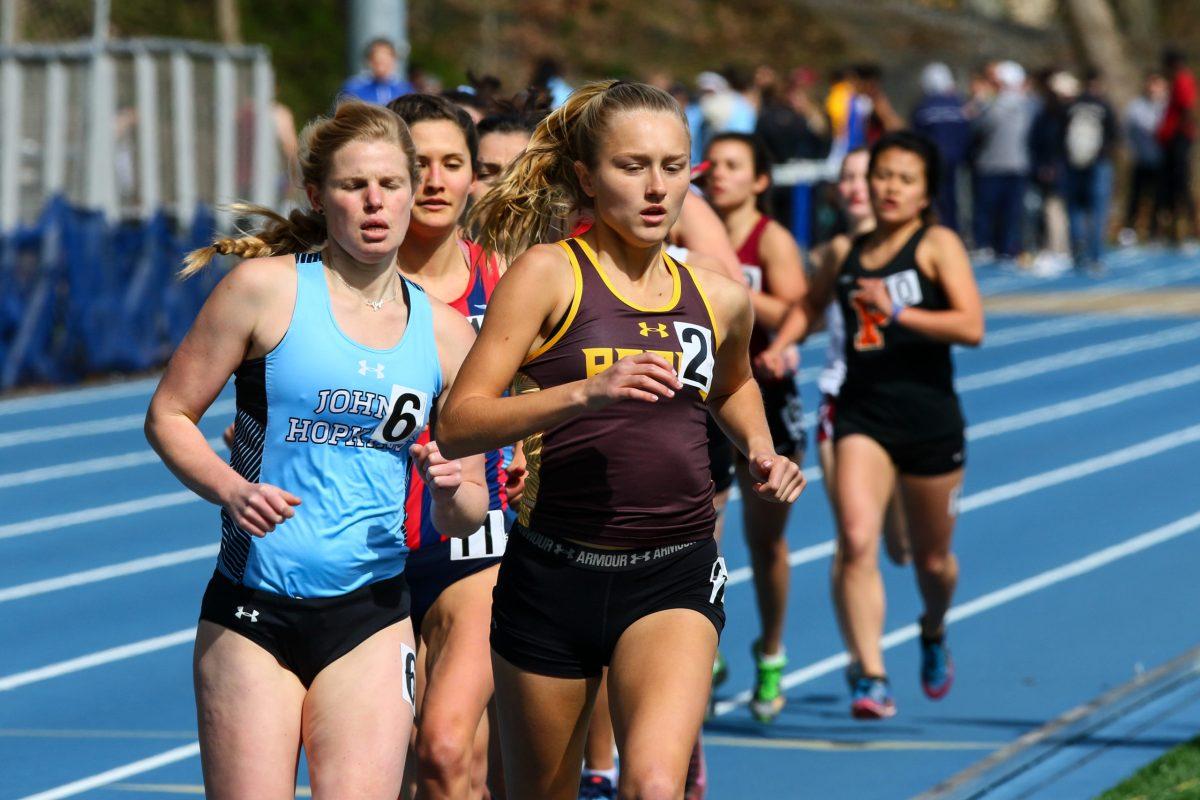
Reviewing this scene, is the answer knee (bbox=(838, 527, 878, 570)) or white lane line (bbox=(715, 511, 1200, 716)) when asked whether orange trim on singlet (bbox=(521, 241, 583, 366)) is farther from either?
white lane line (bbox=(715, 511, 1200, 716))

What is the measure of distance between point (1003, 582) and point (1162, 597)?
2.55 feet

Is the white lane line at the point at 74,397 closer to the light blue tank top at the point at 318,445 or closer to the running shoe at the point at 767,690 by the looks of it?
the running shoe at the point at 767,690

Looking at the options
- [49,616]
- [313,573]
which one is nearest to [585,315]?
[313,573]

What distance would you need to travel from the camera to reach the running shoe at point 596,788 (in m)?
5.72

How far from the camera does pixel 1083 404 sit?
52.7 ft

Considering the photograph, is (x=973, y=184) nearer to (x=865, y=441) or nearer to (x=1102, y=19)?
(x=1102, y=19)

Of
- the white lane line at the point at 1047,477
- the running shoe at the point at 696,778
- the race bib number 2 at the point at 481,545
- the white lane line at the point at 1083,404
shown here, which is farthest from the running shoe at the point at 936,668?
the white lane line at the point at 1083,404

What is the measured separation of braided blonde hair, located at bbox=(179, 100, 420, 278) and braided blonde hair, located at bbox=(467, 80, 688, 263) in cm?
28

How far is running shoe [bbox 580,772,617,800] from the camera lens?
5.72m

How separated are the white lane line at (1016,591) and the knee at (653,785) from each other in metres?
3.55

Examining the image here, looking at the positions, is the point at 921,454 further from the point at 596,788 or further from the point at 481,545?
the point at 481,545

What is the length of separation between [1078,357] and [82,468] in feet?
30.1

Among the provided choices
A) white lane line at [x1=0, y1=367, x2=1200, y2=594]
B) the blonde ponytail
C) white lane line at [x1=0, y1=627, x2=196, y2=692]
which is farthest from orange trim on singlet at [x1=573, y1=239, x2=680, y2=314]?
white lane line at [x1=0, y1=367, x2=1200, y2=594]

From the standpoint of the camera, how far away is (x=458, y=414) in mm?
4332
